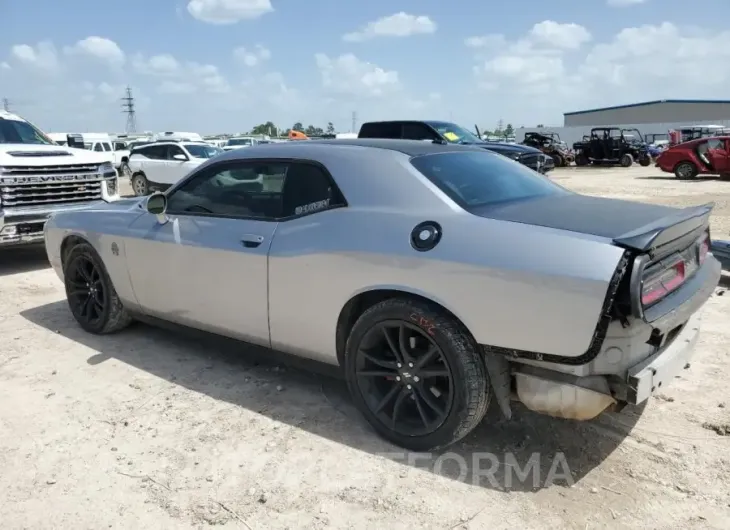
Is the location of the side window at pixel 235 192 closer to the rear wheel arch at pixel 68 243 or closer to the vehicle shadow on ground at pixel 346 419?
the vehicle shadow on ground at pixel 346 419

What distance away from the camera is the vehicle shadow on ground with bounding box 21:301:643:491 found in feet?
9.71

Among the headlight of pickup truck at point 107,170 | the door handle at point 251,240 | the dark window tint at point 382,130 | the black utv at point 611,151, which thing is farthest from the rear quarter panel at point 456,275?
the black utv at point 611,151

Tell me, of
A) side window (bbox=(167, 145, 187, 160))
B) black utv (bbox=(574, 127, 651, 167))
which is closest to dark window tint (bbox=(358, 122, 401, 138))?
side window (bbox=(167, 145, 187, 160))

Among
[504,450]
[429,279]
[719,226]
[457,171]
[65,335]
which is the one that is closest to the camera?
[429,279]

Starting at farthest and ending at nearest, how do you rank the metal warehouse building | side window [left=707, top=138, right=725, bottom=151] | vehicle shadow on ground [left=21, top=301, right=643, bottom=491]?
the metal warehouse building < side window [left=707, top=138, right=725, bottom=151] < vehicle shadow on ground [left=21, top=301, right=643, bottom=491]

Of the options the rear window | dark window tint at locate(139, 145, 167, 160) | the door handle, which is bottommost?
the door handle

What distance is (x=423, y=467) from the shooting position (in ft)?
9.76

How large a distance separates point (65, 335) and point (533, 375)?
397cm

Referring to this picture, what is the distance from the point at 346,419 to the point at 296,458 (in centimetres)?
48

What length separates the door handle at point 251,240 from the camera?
11.7 feet

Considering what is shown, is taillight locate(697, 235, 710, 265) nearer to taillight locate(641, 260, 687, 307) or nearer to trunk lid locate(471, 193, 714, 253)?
trunk lid locate(471, 193, 714, 253)

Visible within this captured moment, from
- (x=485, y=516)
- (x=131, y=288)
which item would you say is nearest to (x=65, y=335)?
(x=131, y=288)

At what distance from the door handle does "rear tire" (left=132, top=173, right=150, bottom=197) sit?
15.4 meters

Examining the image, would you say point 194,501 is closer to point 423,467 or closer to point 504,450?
point 423,467
